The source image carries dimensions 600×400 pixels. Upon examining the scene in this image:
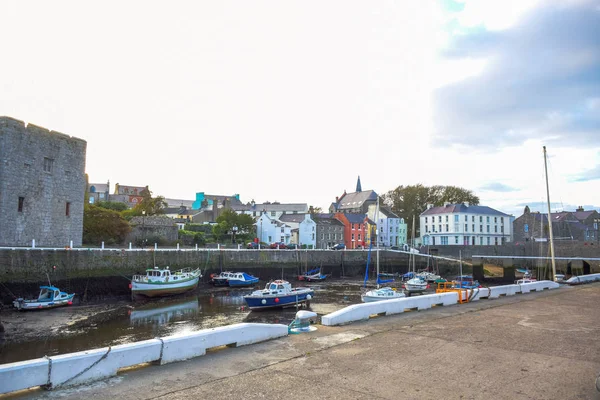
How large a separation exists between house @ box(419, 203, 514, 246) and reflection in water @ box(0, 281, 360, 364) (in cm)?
4393

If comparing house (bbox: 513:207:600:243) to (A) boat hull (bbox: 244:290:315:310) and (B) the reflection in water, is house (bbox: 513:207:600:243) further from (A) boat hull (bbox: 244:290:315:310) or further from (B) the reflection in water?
(A) boat hull (bbox: 244:290:315:310)

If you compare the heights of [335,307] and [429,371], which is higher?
[429,371]

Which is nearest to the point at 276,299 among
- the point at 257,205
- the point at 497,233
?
the point at 497,233

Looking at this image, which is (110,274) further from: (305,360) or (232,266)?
(305,360)

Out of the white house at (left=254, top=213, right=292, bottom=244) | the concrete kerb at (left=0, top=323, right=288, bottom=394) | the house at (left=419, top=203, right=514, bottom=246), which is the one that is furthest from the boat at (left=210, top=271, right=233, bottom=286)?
the house at (left=419, top=203, right=514, bottom=246)

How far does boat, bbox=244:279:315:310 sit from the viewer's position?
1031 inches

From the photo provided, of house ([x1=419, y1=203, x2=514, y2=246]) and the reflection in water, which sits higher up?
house ([x1=419, y1=203, x2=514, y2=246])

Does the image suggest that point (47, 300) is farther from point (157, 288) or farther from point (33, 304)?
point (157, 288)

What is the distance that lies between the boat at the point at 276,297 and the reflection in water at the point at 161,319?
45cm

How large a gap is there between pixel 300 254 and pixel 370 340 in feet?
141

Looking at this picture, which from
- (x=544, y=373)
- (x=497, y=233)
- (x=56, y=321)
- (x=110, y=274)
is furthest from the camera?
(x=497, y=233)

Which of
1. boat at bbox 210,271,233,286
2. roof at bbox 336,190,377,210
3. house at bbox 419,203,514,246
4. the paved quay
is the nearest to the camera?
the paved quay

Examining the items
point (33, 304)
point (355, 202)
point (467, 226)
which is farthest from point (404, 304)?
point (355, 202)

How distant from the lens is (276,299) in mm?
26453
